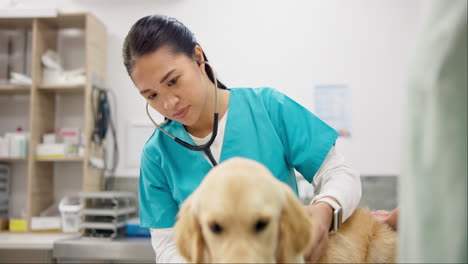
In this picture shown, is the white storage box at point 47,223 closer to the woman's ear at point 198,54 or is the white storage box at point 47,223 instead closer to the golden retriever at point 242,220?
the woman's ear at point 198,54

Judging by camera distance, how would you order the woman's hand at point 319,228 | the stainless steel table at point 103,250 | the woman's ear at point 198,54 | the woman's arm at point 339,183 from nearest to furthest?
the woman's hand at point 319,228 → the woman's arm at point 339,183 → the woman's ear at point 198,54 → the stainless steel table at point 103,250

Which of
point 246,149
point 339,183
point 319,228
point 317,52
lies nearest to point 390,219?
point 339,183

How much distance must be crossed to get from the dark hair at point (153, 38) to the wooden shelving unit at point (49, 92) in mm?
2437

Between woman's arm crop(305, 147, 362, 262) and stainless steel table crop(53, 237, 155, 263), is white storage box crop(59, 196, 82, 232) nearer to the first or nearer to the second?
stainless steel table crop(53, 237, 155, 263)

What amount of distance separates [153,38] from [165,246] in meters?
0.55

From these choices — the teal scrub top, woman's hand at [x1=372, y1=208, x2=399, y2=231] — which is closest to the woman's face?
the teal scrub top

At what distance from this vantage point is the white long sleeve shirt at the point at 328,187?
0.91m

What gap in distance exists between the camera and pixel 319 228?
0.76 m

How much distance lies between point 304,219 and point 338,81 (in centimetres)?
292

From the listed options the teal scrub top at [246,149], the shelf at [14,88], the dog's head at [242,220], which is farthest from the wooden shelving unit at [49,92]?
the dog's head at [242,220]

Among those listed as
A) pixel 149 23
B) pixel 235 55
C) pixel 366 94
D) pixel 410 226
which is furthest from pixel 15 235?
pixel 410 226

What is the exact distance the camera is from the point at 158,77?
3.38ft

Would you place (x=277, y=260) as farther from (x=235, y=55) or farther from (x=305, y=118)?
(x=235, y=55)

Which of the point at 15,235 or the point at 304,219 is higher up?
the point at 304,219
